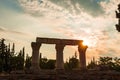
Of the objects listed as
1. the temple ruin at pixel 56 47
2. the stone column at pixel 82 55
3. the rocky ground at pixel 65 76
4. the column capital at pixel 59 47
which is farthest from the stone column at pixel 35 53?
the stone column at pixel 82 55

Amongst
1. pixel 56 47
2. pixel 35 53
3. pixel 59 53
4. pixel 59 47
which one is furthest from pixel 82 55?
pixel 35 53

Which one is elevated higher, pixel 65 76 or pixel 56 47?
pixel 56 47

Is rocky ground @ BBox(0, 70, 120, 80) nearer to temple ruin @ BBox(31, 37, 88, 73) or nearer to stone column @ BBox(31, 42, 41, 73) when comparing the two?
temple ruin @ BBox(31, 37, 88, 73)

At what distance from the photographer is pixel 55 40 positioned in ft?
106

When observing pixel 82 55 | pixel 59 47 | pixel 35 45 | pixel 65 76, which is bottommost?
pixel 65 76

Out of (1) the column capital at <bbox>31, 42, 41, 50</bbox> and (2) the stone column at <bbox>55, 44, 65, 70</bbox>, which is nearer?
(1) the column capital at <bbox>31, 42, 41, 50</bbox>

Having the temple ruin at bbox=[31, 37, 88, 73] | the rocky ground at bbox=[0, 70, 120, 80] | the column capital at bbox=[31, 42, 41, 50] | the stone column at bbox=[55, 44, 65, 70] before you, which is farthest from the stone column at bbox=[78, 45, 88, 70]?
the column capital at bbox=[31, 42, 41, 50]

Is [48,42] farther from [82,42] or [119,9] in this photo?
[119,9]

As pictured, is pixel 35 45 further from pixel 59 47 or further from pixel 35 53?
pixel 59 47

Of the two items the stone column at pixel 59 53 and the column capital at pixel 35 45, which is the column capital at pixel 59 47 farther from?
the column capital at pixel 35 45

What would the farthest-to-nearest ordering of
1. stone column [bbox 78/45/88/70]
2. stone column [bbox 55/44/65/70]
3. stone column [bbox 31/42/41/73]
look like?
stone column [bbox 78/45/88/70], stone column [bbox 55/44/65/70], stone column [bbox 31/42/41/73]

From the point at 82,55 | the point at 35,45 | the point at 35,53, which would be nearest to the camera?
the point at 35,45

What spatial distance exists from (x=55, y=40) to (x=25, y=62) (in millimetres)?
28665

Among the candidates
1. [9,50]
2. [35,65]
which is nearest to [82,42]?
[35,65]
